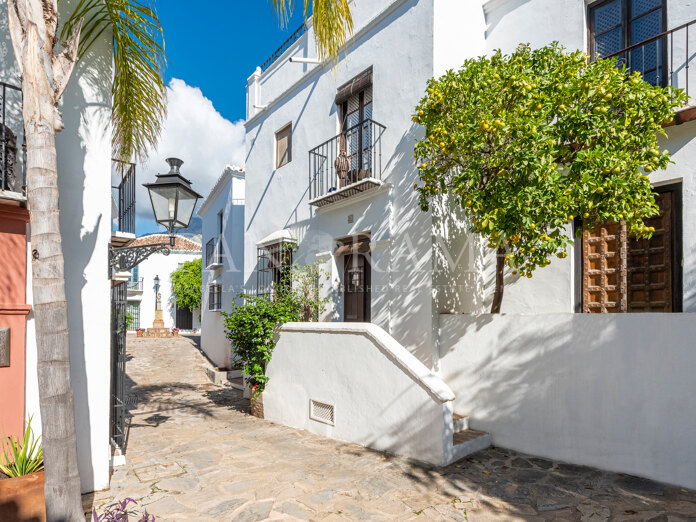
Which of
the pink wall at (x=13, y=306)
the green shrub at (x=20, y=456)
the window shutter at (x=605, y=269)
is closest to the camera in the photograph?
the green shrub at (x=20, y=456)

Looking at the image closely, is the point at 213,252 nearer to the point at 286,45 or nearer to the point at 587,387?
the point at 286,45

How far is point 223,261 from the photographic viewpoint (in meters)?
16.3

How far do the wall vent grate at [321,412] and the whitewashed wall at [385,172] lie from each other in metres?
1.60

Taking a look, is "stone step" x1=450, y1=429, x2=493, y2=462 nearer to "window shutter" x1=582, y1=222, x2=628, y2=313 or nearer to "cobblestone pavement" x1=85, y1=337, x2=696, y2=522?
"cobblestone pavement" x1=85, y1=337, x2=696, y2=522

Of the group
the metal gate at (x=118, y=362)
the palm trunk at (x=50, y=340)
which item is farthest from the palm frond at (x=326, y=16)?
the metal gate at (x=118, y=362)

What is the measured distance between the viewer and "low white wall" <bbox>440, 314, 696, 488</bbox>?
15.1ft

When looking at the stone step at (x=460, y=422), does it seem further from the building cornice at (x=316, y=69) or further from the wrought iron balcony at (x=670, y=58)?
the building cornice at (x=316, y=69)

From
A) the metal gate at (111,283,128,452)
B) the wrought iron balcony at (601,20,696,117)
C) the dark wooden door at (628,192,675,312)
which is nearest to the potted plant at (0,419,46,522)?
the metal gate at (111,283,128,452)

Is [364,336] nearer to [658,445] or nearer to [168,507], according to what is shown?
[168,507]

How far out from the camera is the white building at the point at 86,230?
454 centimetres

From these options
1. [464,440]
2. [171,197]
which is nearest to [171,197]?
[171,197]

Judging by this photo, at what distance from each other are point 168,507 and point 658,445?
506 cm

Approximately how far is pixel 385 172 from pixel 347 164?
116 centimetres

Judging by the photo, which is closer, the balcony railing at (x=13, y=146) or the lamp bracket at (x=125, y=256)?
the balcony railing at (x=13, y=146)
